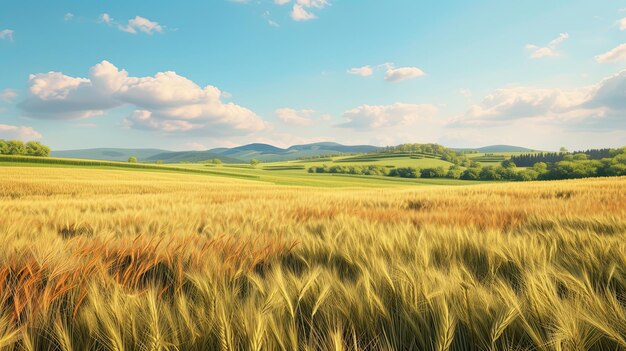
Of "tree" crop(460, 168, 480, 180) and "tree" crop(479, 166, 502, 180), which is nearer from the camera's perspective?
"tree" crop(460, 168, 480, 180)

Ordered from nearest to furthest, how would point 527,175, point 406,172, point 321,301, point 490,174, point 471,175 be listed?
point 321,301
point 527,175
point 471,175
point 490,174
point 406,172

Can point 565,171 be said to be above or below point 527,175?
above

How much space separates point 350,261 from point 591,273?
4.14 feet

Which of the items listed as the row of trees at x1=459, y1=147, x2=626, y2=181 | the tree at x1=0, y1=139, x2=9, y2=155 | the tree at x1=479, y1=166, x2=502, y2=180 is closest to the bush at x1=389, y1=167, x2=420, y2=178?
the row of trees at x1=459, y1=147, x2=626, y2=181

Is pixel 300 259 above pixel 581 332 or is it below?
below

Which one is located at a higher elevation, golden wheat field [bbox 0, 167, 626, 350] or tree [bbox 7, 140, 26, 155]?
tree [bbox 7, 140, 26, 155]

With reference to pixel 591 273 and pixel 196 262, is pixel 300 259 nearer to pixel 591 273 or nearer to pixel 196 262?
pixel 196 262

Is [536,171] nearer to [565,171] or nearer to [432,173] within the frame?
[565,171]

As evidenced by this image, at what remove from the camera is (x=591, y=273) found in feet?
5.13

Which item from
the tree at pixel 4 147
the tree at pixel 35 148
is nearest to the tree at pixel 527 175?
the tree at pixel 35 148

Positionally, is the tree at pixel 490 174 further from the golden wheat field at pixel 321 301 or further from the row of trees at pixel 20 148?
the row of trees at pixel 20 148

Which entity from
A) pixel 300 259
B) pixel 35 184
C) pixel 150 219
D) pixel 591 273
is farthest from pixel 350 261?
pixel 35 184

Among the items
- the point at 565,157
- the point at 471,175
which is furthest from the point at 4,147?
the point at 565,157

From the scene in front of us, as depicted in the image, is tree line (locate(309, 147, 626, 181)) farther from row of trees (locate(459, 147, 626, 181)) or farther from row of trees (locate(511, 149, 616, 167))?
row of trees (locate(511, 149, 616, 167))
